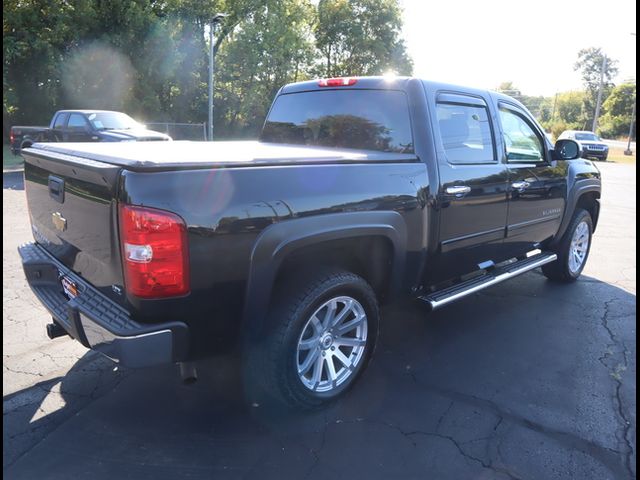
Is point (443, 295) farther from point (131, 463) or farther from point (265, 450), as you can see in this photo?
point (131, 463)

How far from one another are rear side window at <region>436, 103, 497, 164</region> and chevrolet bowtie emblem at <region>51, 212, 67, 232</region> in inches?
102

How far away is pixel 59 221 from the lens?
300 centimetres

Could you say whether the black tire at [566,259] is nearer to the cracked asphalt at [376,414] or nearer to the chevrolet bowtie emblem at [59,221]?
the cracked asphalt at [376,414]

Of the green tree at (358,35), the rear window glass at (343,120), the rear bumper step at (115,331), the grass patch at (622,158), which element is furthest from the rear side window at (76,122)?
the green tree at (358,35)

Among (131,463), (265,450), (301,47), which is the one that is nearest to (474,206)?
(265,450)

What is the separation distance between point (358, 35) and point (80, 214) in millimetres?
43991

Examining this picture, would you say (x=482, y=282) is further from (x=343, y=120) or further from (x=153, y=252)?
(x=153, y=252)

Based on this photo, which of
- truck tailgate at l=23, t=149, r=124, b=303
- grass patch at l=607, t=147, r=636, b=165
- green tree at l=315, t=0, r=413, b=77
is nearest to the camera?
truck tailgate at l=23, t=149, r=124, b=303

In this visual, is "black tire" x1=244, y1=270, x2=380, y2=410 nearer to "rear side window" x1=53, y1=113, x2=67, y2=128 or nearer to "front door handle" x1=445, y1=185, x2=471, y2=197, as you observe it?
"front door handle" x1=445, y1=185, x2=471, y2=197

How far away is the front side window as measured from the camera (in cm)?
443

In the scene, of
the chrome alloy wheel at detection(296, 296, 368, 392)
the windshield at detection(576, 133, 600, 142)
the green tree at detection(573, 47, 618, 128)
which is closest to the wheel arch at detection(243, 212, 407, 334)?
the chrome alloy wheel at detection(296, 296, 368, 392)

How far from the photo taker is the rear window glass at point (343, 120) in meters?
3.66

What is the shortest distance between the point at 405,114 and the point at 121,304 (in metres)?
2.33

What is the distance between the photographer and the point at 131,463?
2.57 m
